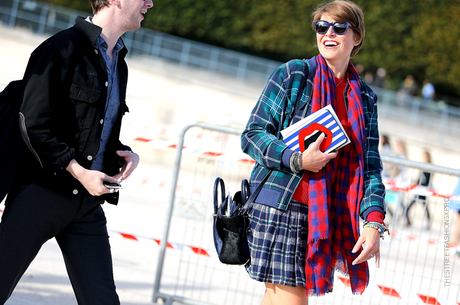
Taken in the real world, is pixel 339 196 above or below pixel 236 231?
above

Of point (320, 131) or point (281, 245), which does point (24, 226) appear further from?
point (320, 131)

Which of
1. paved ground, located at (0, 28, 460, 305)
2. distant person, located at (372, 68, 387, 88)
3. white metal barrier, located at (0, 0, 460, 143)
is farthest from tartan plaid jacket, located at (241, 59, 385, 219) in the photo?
distant person, located at (372, 68, 387, 88)

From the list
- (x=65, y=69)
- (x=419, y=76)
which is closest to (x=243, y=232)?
(x=65, y=69)

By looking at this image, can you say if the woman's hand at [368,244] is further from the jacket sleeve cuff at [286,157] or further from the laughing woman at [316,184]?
the jacket sleeve cuff at [286,157]

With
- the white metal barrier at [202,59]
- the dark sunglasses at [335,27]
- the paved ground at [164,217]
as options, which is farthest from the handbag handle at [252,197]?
the white metal barrier at [202,59]

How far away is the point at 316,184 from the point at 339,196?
0.18 m

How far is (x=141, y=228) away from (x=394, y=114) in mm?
13569

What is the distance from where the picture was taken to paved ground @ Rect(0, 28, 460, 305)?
165 inches

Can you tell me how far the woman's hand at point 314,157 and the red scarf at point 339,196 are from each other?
3.3 inches

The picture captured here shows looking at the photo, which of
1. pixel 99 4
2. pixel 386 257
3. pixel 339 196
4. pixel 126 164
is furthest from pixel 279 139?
pixel 386 257

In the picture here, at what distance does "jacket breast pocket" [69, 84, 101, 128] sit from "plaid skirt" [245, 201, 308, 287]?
869 mm

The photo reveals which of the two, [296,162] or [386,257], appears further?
[386,257]

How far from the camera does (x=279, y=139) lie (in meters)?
2.48

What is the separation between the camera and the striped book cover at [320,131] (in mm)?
2359
